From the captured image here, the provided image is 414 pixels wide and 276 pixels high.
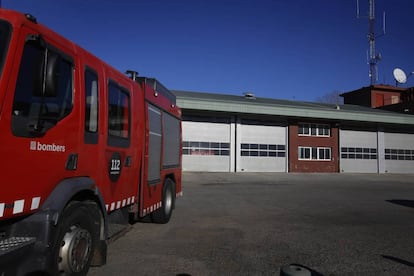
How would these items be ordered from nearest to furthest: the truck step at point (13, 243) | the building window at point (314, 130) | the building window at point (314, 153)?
1. the truck step at point (13, 243)
2. the building window at point (314, 153)
3. the building window at point (314, 130)

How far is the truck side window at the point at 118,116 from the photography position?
5.94 meters

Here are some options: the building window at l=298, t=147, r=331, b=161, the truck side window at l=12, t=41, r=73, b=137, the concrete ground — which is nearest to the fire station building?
the building window at l=298, t=147, r=331, b=161

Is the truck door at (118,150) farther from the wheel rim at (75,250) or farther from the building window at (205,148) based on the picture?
the building window at (205,148)

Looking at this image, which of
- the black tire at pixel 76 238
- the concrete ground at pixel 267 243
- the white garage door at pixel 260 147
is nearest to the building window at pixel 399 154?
the white garage door at pixel 260 147

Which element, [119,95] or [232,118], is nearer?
[119,95]

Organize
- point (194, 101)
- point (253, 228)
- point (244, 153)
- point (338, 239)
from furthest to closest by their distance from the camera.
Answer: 1. point (244, 153)
2. point (194, 101)
3. point (253, 228)
4. point (338, 239)

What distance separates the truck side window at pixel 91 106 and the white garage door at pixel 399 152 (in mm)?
44864

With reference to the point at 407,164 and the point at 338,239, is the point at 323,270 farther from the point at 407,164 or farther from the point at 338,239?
the point at 407,164

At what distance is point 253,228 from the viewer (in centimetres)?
952

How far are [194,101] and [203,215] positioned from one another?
2514 cm

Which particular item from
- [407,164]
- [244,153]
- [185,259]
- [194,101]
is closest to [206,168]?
[244,153]

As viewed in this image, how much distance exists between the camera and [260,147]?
130 ft

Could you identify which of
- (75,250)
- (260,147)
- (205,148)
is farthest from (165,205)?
(260,147)

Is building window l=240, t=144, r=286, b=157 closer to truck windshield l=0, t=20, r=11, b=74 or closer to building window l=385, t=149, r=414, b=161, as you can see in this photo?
building window l=385, t=149, r=414, b=161
